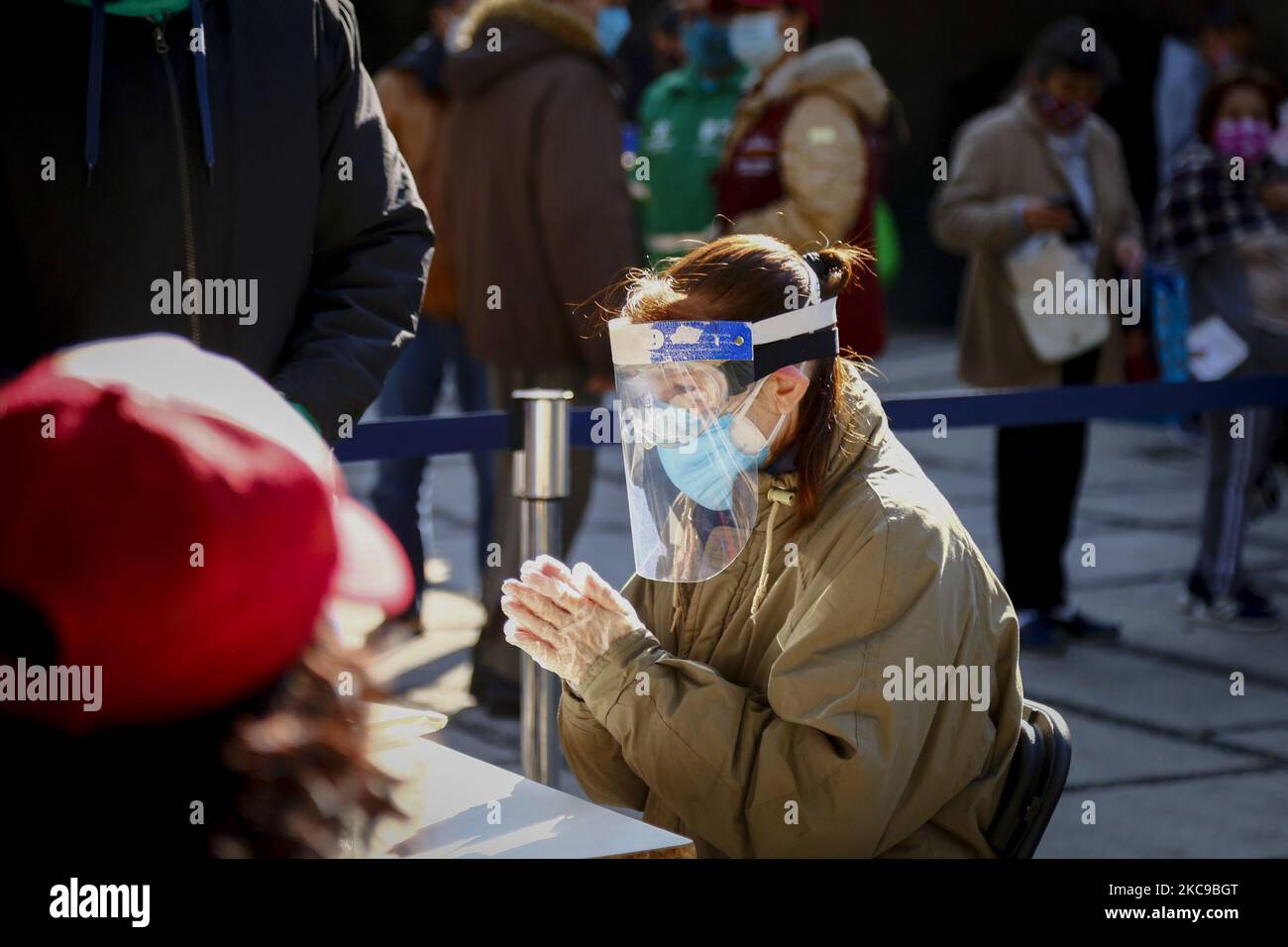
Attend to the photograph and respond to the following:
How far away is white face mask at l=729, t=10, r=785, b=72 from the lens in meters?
6.03

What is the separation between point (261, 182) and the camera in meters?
2.88

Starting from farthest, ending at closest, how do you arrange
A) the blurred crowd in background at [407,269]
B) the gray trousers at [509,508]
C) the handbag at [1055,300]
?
1. the handbag at [1055,300]
2. the gray trousers at [509,508]
3. the blurred crowd in background at [407,269]

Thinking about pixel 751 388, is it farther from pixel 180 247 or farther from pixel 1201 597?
pixel 1201 597

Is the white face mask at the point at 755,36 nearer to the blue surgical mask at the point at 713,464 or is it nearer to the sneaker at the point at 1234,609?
the sneaker at the point at 1234,609

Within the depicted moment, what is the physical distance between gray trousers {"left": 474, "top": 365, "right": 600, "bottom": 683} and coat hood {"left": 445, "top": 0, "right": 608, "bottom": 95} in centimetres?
88

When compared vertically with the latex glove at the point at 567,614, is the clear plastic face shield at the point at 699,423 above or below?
above

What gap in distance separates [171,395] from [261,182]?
5.89ft

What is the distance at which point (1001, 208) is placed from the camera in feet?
19.9

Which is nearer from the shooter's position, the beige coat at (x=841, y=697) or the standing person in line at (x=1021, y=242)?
the beige coat at (x=841, y=697)

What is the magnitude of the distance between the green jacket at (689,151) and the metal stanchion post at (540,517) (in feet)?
8.63

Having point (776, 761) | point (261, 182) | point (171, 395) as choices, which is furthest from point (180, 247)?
point (171, 395)

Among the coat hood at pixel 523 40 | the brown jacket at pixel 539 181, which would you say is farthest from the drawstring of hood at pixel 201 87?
the coat hood at pixel 523 40

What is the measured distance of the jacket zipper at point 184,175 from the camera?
279cm

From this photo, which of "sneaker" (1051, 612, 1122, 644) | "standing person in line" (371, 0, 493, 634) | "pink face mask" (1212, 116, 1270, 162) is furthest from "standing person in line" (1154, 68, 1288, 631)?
"standing person in line" (371, 0, 493, 634)
